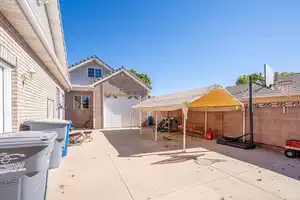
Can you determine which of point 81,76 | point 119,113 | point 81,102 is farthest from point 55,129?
point 81,76

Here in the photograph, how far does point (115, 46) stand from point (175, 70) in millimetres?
7308

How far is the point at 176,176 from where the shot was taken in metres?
4.04

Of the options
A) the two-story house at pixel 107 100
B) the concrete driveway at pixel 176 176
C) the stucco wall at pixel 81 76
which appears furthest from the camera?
the stucco wall at pixel 81 76

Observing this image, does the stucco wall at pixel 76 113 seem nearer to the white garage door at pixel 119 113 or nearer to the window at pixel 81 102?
the window at pixel 81 102

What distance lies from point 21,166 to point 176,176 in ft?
10.9

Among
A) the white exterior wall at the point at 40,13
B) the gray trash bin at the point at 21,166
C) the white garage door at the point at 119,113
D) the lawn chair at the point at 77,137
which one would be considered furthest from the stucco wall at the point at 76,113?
the gray trash bin at the point at 21,166

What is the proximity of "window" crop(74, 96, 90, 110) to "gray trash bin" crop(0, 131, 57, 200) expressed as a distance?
12.9m

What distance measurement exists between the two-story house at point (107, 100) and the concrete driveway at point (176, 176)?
313 inches

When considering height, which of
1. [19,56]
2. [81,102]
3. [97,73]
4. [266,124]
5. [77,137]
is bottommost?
[77,137]

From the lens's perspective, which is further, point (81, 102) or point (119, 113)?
point (119, 113)

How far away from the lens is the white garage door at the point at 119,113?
1401 centimetres

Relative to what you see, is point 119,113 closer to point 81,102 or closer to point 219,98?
point 81,102

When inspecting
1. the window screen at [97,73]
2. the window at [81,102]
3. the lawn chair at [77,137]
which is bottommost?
the lawn chair at [77,137]

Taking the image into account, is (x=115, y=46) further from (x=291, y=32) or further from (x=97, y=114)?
(x=291, y=32)
